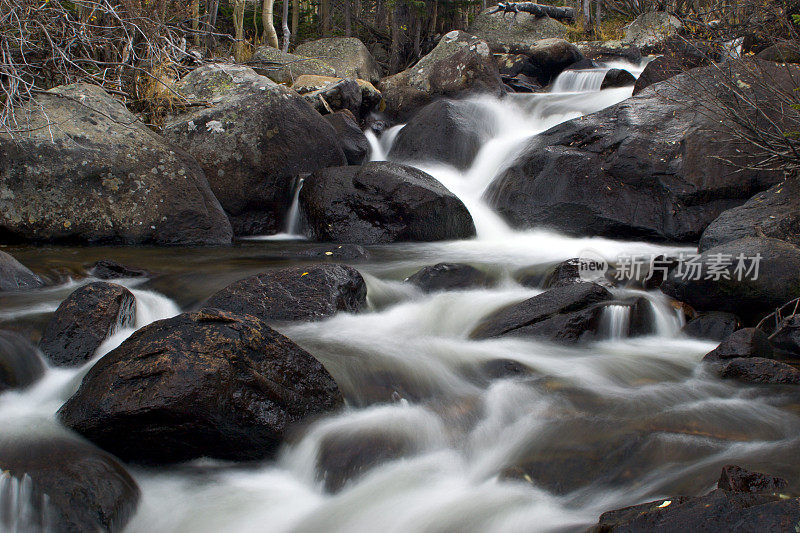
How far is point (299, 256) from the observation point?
7023 mm

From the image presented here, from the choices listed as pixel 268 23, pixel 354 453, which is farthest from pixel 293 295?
pixel 268 23

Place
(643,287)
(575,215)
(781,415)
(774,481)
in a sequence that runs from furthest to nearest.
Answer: (575,215) < (643,287) < (781,415) < (774,481)

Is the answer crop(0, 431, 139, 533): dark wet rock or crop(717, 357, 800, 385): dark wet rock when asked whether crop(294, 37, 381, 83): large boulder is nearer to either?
crop(717, 357, 800, 385): dark wet rock

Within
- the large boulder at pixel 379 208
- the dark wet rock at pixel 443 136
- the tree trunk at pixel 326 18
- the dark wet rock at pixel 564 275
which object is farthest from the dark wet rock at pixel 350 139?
the tree trunk at pixel 326 18

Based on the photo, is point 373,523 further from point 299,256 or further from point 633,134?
point 633,134

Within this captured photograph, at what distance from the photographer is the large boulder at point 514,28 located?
1839 cm

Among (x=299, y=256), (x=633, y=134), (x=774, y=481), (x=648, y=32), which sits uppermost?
(x=648, y=32)

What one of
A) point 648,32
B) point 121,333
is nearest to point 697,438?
point 121,333

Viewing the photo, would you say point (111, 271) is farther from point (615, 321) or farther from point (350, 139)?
point (350, 139)

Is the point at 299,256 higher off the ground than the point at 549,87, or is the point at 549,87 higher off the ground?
the point at 549,87

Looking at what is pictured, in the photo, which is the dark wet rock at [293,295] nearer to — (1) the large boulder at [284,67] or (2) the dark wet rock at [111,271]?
(2) the dark wet rock at [111,271]

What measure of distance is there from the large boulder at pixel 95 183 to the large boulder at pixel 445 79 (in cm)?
606

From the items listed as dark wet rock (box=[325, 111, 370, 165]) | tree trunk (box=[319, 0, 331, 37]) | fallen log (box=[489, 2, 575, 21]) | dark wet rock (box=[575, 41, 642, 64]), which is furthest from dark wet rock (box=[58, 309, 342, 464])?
fallen log (box=[489, 2, 575, 21])

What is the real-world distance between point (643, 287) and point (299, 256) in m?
3.49
